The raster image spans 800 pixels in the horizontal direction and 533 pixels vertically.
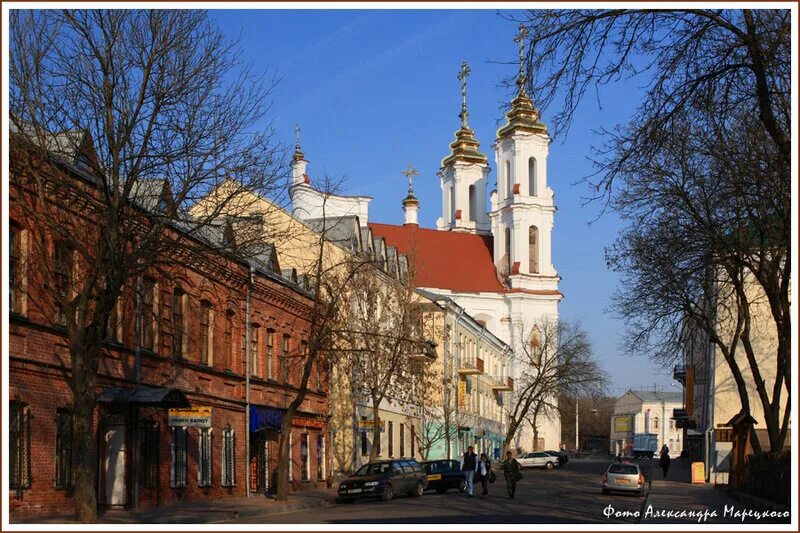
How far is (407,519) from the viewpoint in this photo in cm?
2383

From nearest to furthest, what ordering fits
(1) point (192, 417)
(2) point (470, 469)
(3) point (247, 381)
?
(1) point (192, 417)
(3) point (247, 381)
(2) point (470, 469)

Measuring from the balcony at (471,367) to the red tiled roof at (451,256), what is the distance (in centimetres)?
2683

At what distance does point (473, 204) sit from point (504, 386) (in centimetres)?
3498

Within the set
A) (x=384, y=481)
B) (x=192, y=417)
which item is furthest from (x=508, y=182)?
(x=192, y=417)

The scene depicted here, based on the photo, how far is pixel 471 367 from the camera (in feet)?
233

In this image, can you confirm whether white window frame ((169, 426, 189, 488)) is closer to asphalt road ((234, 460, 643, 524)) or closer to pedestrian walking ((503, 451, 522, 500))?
asphalt road ((234, 460, 643, 524))

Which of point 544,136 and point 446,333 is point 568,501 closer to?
point 446,333

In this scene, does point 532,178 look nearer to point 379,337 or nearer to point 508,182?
point 508,182

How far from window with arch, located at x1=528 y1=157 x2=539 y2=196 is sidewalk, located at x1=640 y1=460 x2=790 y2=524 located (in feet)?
194

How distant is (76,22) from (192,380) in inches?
496

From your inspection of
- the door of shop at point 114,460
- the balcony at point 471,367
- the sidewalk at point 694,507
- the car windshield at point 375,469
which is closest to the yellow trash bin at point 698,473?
Answer: the sidewalk at point 694,507

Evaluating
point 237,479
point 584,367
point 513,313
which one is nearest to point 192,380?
point 237,479

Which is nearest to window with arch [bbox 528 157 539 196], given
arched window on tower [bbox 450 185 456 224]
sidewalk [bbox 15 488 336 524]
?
arched window on tower [bbox 450 185 456 224]

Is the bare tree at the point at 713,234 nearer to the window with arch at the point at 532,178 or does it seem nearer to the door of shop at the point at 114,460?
the door of shop at the point at 114,460
